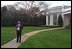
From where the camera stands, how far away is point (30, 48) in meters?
10.7

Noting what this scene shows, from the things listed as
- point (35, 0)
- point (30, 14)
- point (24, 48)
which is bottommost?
point (24, 48)

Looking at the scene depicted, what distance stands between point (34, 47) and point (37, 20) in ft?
25.1

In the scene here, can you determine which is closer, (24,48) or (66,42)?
(66,42)

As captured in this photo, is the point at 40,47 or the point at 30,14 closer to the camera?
the point at 40,47

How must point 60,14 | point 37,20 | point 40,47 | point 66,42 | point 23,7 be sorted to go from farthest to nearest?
point 60,14
point 37,20
point 23,7
point 40,47
point 66,42

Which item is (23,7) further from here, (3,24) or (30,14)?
(3,24)

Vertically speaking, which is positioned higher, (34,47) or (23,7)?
(23,7)

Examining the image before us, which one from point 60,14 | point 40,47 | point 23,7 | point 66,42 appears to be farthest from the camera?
point 60,14

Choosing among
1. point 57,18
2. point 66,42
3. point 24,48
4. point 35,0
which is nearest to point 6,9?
point 57,18

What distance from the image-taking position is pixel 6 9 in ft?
81.2

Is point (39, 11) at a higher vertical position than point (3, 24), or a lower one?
higher

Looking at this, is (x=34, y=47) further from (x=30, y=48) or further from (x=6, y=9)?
(x=6, y=9)

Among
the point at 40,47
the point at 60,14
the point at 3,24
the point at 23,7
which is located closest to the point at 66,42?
the point at 40,47

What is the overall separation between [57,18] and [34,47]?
55.3 feet
